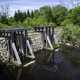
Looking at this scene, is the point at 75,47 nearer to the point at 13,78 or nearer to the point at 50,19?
the point at 13,78

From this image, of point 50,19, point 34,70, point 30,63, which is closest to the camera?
point 34,70

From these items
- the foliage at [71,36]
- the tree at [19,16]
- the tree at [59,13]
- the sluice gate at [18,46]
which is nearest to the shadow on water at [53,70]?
the sluice gate at [18,46]

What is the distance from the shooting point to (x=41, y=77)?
12.3 metres

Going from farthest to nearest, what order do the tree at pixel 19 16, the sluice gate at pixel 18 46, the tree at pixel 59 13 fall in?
the tree at pixel 19 16 < the tree at pixel 59 13 < the sluice gate at pixel 18 46

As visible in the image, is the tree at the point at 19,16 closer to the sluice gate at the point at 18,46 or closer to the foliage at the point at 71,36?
the foliage at the point at 71,36

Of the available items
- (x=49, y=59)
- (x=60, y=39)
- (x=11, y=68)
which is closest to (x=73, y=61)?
(x=49, y=59)

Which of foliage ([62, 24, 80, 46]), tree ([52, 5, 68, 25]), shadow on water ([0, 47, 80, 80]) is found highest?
tree ([52, 5, 68, 25])

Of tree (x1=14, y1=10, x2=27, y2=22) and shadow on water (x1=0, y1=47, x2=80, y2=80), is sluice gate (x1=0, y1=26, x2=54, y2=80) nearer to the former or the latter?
shadow on water (x1=0, y1=47, x2=80, y2=80)

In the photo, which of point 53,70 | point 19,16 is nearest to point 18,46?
point 53,70

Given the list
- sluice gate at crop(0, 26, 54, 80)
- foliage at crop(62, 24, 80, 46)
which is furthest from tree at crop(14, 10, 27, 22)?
sluice gate at crop(0, 26, 54, 80)

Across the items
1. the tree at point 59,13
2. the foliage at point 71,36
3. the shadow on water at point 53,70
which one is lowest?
the shadow on water at point 53,70

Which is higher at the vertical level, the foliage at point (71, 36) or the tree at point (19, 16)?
the tree at point (19, 16)

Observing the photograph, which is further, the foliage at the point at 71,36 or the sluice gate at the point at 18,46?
the foliage at the point at 71,36

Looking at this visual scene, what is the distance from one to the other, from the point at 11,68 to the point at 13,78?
69.1 inches
